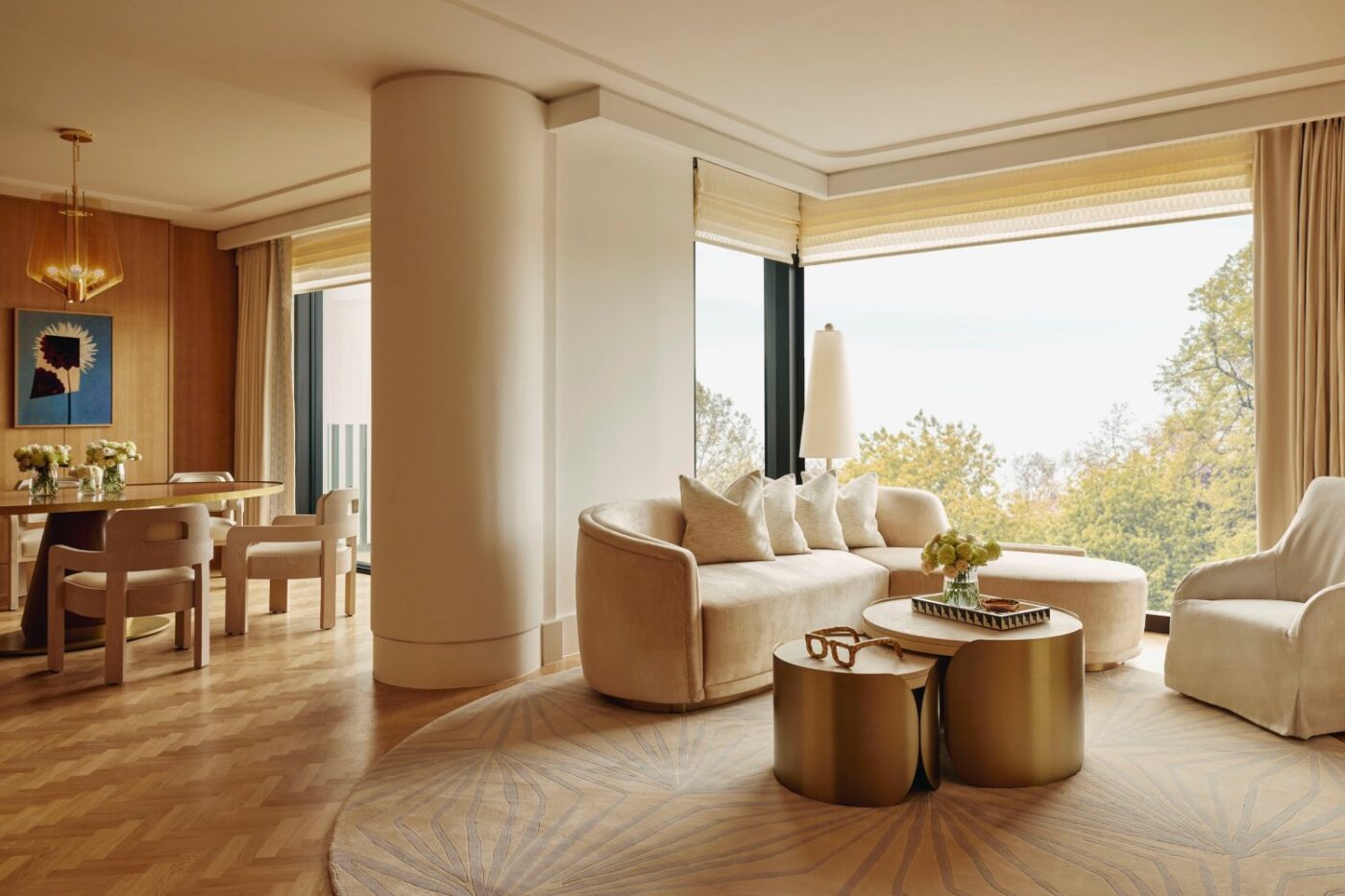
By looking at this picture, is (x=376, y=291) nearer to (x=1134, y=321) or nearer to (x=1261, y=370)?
(x=1261, y=370)

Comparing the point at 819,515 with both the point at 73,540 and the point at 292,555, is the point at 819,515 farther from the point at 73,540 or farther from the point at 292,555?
the point at 73,540

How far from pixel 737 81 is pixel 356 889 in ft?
12.3

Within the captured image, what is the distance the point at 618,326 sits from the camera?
5113mm

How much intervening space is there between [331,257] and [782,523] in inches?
168

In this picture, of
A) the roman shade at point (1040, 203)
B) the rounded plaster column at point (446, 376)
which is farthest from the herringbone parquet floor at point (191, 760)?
the roman shade at point (1040, 203)

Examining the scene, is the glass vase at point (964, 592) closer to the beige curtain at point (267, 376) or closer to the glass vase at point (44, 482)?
the glass vase at point (44, 482)

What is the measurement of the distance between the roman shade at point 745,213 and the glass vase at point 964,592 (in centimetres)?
296

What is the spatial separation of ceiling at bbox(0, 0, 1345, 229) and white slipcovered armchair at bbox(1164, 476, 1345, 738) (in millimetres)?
1995

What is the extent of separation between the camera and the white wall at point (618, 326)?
4824 mm

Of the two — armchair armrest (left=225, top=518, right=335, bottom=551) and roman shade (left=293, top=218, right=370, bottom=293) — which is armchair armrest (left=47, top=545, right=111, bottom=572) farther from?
roman shade (left=293, top=218, right=370, bottom=293)

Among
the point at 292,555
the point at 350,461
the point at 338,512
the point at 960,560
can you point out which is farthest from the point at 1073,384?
the point at 350,461

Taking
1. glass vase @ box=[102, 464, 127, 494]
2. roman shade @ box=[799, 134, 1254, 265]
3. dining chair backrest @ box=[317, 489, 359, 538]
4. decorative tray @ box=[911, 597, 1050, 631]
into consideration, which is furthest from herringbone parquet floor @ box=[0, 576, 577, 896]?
roman shade @ box=[799, 134, 1254, 265]

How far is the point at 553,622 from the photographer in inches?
188

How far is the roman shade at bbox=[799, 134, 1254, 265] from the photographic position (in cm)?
508
